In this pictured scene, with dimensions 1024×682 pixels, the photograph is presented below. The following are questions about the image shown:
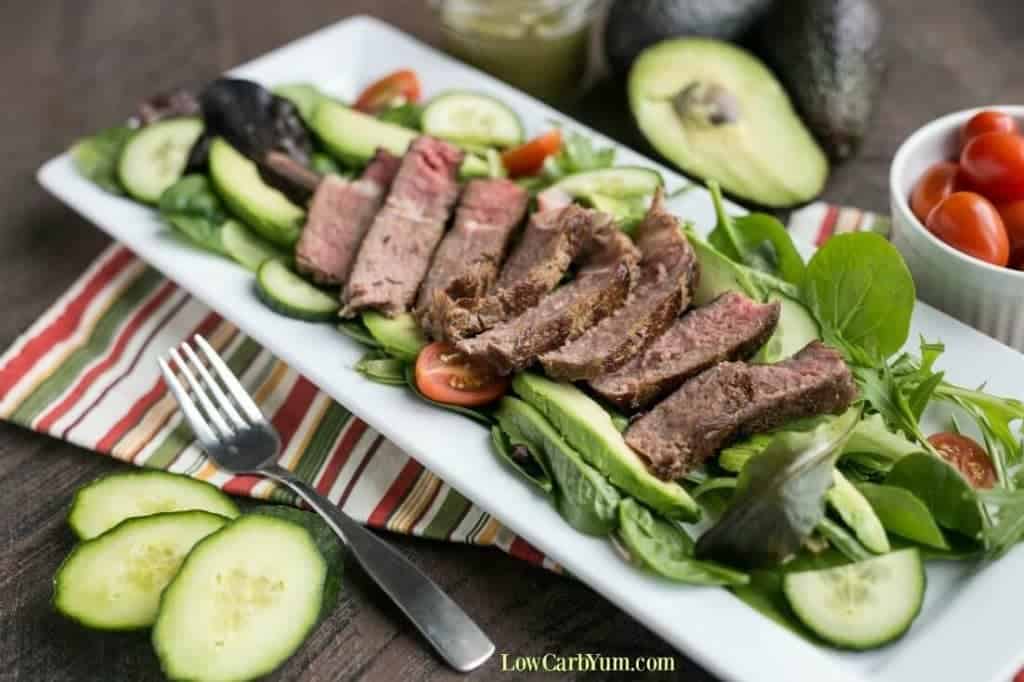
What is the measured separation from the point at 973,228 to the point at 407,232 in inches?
95.3

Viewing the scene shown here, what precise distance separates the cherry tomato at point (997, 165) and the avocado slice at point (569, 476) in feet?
7.41

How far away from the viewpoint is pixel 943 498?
367 cm

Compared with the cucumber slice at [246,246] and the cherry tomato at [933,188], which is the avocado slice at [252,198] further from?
the cherry tomato at [933,188]

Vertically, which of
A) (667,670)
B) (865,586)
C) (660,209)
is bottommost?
(667,670)

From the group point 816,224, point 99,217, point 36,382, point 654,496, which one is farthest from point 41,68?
point 654,496

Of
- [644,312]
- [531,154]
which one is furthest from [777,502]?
[531,154]

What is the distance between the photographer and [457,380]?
14.2 ft

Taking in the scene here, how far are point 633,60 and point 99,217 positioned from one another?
309 centimetres

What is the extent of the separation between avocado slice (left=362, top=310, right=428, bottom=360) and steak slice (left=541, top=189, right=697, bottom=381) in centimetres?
61

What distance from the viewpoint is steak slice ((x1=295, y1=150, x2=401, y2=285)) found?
4.98 metres

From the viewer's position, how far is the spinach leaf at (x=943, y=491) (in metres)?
3.61

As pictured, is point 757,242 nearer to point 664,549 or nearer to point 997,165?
point 997,165

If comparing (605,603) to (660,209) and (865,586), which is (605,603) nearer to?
(865,586)

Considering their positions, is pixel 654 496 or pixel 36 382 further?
pixel 36 382
